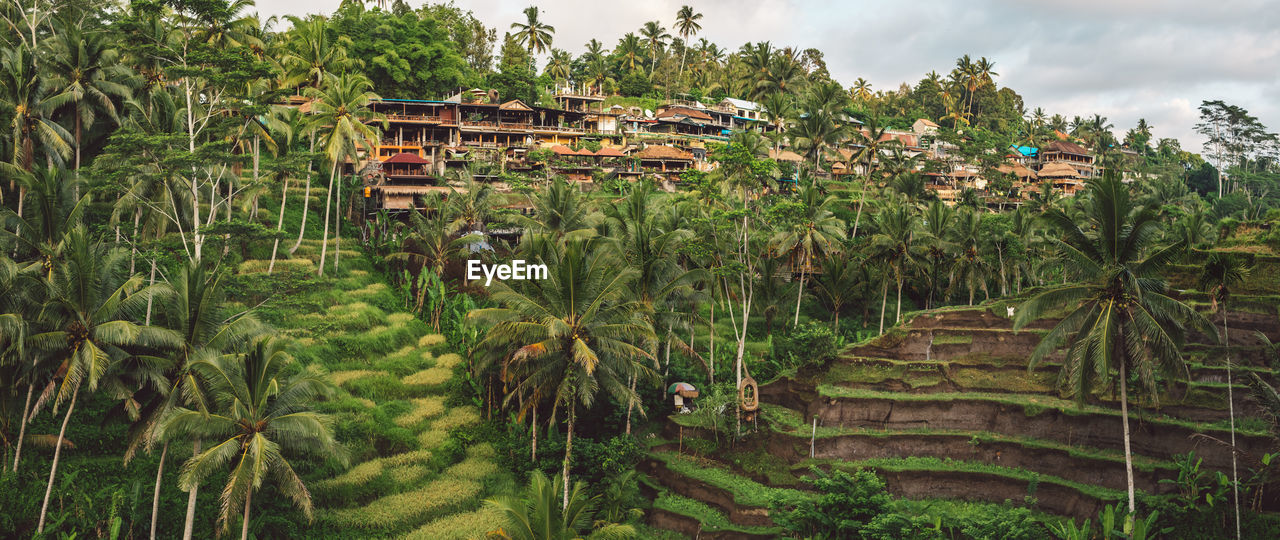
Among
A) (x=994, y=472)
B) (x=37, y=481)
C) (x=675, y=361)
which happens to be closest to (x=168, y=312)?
(x=37, y=481)

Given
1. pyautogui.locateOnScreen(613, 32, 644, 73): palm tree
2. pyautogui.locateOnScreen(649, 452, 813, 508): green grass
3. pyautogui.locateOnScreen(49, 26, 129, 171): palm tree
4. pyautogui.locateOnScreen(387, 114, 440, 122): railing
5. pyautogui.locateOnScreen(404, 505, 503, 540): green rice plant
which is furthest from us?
pyautogui.locateOnScreen(613, 32, 644, 73): palm tree

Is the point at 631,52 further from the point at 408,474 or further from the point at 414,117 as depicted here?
the point at 408,474

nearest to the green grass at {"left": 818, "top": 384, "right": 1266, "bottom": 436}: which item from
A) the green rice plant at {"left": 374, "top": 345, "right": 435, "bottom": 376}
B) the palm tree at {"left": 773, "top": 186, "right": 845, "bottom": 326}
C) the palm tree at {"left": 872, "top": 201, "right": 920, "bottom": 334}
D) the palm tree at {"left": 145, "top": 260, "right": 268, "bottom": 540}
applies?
the palm tree at {"left": 773, "top": 186, "right": 845, "bottom": 326}

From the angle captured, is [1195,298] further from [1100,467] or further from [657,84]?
[657,84]

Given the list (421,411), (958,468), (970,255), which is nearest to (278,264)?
(421,411)

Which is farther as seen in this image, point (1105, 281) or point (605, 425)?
point (605, 425)

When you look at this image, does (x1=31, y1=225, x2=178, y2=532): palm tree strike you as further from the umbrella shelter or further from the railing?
the railing

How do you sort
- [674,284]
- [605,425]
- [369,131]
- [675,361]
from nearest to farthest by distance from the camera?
[674,284]
[605,425]
[675,361]
[369,131]
